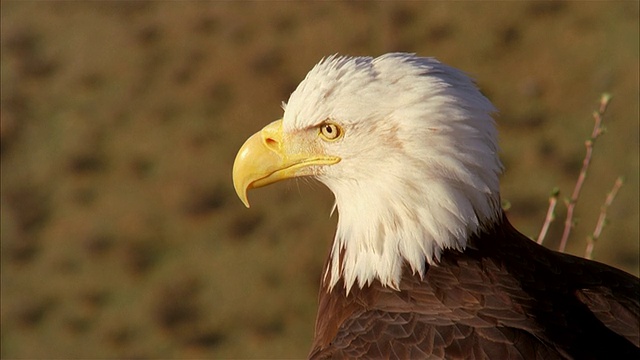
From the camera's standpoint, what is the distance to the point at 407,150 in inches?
115

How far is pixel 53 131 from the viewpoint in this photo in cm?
1265

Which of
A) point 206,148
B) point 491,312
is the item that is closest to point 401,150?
point 491,312

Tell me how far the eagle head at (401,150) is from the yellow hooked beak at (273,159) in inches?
1.1

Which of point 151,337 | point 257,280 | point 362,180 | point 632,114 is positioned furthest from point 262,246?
point 362,180

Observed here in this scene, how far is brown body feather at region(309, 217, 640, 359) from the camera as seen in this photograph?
8.62ft

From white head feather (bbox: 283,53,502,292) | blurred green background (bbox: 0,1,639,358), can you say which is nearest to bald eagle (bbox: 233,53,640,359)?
white head feather (bbox: 283,53,502,292)

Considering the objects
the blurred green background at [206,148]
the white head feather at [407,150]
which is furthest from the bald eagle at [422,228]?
the blurred green background at [206,148]

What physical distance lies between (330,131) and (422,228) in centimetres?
47

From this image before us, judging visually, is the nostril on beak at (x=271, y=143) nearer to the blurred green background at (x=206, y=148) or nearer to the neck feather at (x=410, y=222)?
the neck feather at (x=410, y=222)

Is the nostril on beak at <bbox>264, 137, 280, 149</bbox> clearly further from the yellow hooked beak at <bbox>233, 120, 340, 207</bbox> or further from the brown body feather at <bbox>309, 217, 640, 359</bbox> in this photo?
the brown body feather at <bbox>309, 217, 640, 359</bbox>

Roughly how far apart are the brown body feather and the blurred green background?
22.6ft

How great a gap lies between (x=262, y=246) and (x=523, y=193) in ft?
11.0

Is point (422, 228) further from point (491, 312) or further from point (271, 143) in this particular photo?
point (271, 143)

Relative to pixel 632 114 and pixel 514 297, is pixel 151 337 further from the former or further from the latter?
pixel 514 297
